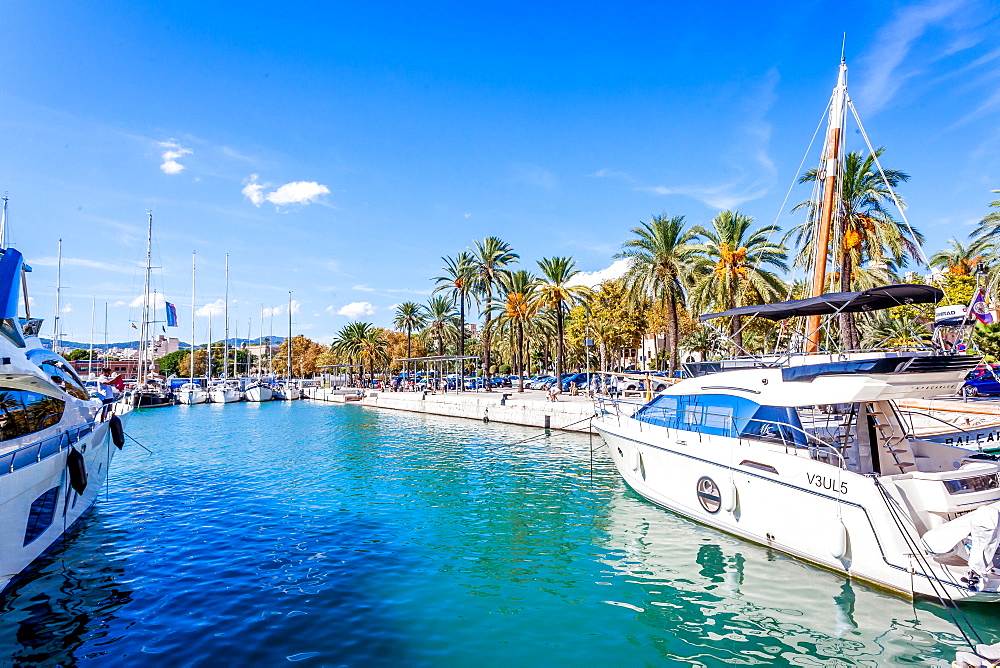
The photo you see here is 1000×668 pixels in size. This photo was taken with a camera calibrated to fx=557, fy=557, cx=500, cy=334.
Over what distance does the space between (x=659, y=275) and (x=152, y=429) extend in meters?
35.9

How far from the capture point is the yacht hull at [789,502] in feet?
27.7

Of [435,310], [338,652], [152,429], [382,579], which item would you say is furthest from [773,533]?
[435,310]

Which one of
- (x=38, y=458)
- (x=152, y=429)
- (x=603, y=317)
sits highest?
(x=603, y=317)

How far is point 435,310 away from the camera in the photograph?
233 feet

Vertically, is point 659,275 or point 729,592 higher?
point 659,275

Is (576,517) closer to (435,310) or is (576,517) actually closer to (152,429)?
(152,429)

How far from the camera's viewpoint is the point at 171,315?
189ft

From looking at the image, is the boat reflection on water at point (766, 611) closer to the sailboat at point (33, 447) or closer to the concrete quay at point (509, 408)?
the sailboat at point (33, 447)

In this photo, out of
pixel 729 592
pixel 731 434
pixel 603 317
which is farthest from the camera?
pixel 603 317

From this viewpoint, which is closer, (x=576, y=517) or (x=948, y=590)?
(x=948, y=590)

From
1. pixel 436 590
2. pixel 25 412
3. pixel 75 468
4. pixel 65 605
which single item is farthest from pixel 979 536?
pixel 25 412

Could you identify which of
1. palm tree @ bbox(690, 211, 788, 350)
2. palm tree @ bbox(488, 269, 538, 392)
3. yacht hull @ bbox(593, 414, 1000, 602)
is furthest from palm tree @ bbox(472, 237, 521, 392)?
yacht hull @ bbox(593, 414, 1000, 602)

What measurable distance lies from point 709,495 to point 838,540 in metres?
3.04

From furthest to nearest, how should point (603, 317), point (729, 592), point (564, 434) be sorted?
point (603, 317), point (564, 434), point (729, 592)
